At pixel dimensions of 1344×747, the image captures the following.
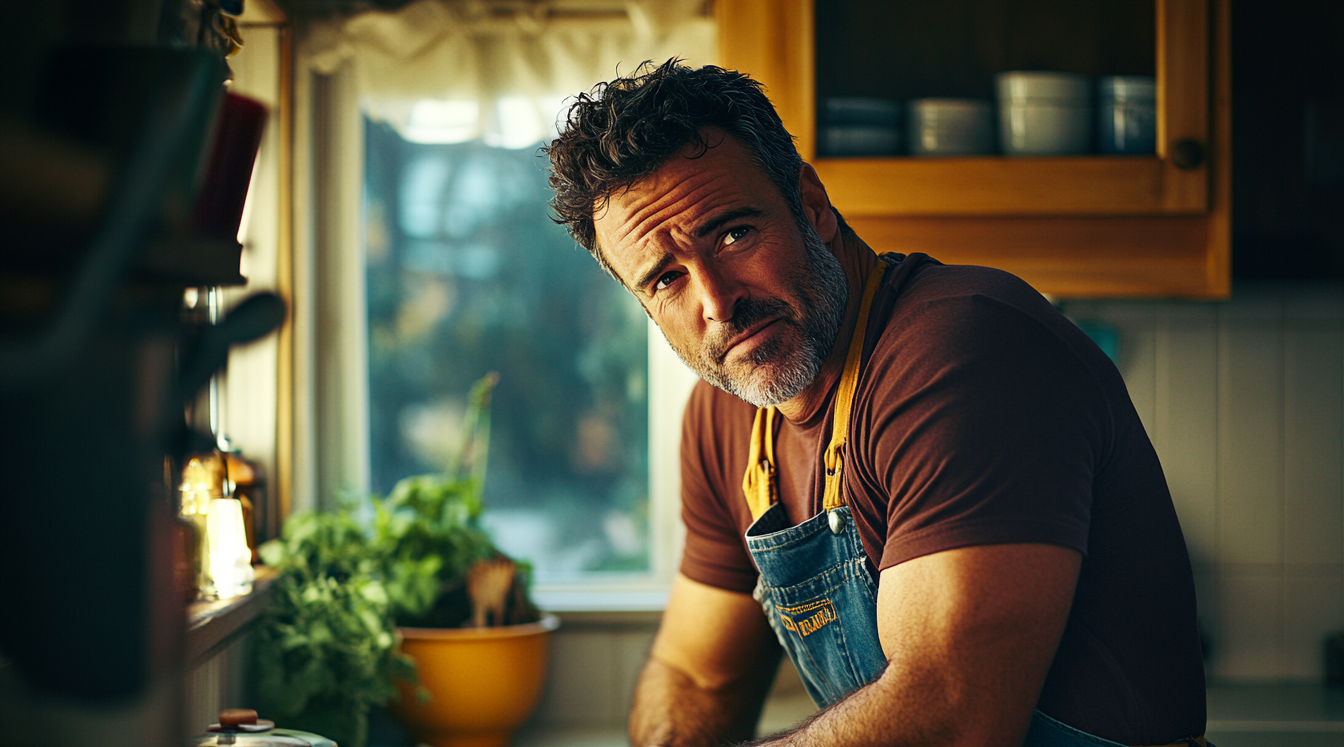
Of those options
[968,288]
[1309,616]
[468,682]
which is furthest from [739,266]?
[1309,616]

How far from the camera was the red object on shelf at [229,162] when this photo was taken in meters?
0.60

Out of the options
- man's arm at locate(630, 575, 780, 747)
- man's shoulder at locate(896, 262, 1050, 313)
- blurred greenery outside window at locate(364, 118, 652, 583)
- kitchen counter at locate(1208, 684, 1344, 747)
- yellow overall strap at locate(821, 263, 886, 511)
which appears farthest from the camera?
blurred greenery outside window at locate(364, 118, 652, 583)

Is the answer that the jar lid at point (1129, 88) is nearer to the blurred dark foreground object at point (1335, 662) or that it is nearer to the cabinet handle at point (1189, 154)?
the cabinet handle at point (1189, 154)

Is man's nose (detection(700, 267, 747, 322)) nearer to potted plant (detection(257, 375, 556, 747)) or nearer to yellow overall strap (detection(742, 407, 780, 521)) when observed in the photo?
yellow overall strap (detection(742, 407, 780, 521))

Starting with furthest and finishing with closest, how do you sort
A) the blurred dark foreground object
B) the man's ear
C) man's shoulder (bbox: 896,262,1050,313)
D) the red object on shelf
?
the blurred dark foreground object, the man's ear, man's shoulder (bbox: 896,262,1050,313), the red object on shelf

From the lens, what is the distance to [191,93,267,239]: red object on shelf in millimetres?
599

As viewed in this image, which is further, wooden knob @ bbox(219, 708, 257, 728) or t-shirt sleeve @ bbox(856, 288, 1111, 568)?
wooden knob @ bbox(219, 708, 257, 728)

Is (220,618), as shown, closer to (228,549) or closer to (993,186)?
(228,549)

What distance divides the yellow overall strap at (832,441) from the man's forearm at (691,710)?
0.80 feet

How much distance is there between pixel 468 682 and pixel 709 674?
524 mm

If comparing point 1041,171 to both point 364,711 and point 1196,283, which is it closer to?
point 1196,283

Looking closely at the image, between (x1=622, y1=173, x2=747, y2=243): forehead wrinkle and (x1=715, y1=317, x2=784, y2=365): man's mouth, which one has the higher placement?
(x1=622, y1=173, x2=747, y2=243): forehead wrinkle

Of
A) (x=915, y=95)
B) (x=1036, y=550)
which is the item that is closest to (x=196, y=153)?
(x=1036, y=550)

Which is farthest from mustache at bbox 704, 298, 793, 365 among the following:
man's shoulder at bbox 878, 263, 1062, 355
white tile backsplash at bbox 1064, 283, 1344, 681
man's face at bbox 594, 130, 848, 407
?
white tile backsplash at bbox 1064, 283, 1344, 681
